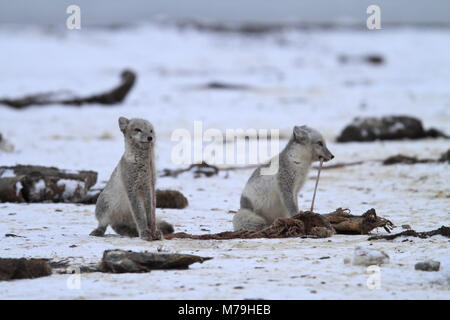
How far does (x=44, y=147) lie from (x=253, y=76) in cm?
2840

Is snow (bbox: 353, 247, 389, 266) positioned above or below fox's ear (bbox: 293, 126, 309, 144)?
below

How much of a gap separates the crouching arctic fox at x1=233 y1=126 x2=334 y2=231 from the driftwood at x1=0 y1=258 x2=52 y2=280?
2619 millimetres

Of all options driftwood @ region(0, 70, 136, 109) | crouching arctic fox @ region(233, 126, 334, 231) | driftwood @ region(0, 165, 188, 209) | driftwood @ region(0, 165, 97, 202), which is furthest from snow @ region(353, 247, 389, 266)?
driftwood @ region(0, 70, 136, 109)

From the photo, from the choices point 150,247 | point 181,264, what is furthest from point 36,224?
point 181,264

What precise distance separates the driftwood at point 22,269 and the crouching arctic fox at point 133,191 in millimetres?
1877

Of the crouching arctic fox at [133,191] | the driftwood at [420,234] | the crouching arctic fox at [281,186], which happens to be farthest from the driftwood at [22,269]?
the driftwood at [420,234]

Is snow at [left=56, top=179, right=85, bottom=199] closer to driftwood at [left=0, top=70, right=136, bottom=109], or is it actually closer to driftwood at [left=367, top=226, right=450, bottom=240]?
driftwood at [left=367, top=226, right=450, bottom=240]

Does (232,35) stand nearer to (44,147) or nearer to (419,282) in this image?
(44,147)

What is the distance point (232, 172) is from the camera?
12836 mm

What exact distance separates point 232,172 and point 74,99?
1288 cm

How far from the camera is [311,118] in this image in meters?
22.7

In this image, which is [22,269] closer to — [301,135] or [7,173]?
[301,135]

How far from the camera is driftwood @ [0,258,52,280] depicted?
17.8 ft
